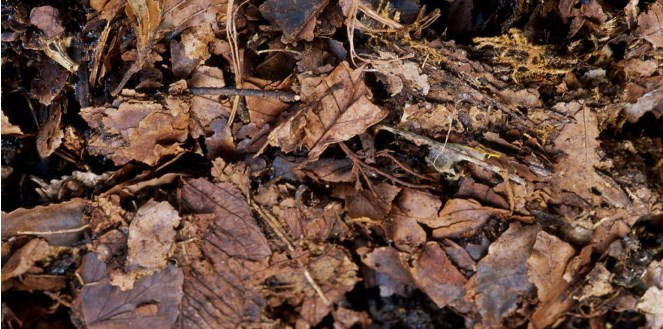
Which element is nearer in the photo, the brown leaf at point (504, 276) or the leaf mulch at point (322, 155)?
the leaf mulch at point (322, 155)

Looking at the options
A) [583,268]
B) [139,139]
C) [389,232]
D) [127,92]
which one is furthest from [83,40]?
[583,268]

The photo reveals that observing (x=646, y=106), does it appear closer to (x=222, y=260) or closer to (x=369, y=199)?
(x=369, y=199)

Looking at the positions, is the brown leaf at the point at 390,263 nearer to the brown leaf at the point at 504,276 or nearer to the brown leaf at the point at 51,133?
the brown leaf at the point at 504,276

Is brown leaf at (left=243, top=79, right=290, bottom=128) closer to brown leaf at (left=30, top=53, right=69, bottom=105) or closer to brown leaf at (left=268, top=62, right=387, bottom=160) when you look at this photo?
brown leaf at (left=268, top=62, right=387, bottom=160)

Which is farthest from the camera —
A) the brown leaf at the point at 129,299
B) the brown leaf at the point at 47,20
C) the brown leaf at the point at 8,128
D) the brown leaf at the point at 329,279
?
the brown leaf at the point at 329,279

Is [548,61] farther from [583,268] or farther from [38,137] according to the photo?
[38,137]

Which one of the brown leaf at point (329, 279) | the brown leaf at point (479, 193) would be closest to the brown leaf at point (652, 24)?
the brown leaf at point (479, 193)
